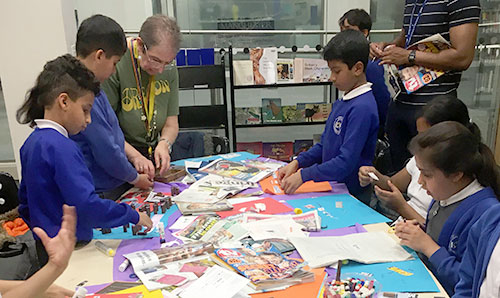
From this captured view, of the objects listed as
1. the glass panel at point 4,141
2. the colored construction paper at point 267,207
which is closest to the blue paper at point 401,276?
the colored construction paper at point 267,207

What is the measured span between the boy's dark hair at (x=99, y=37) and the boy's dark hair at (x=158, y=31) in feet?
1.17

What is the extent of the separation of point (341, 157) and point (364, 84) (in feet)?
1.41

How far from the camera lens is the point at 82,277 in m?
1.27

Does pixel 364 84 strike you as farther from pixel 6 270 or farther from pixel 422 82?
pixel 6 270

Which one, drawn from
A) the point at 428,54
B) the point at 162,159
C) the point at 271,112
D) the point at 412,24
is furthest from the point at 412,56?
the point at 271,112

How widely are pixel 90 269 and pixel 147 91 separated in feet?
3.96

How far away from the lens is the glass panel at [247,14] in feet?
13.8

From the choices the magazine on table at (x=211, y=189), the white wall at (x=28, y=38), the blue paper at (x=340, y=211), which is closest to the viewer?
the blue paper at (x=340, y=211)

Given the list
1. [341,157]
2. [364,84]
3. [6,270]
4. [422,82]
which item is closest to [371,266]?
[341,157]

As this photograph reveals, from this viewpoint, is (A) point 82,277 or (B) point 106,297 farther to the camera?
(A) point 82,277

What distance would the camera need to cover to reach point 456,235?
1328mm

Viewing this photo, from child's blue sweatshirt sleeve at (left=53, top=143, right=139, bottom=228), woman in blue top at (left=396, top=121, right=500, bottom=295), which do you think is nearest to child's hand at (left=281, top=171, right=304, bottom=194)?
woman in blue top at (left=396, top=121, right=500, bottom=295)

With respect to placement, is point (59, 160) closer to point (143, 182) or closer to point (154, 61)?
point (143, 182)

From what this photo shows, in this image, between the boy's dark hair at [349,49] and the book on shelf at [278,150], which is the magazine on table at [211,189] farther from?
the book on shelf at [278,150]
